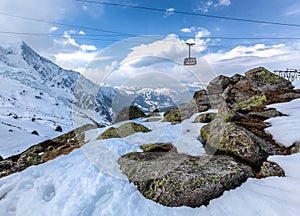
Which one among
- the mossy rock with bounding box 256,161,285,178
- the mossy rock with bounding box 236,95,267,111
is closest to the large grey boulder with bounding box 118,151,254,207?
the mossy rock with bounding box 256,161,285,178

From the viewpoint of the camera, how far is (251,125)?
13891mm

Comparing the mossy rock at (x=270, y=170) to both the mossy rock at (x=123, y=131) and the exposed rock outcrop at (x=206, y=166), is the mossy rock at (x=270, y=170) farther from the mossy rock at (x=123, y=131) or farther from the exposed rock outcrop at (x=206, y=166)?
the mossy rock at (x=123, y=131)

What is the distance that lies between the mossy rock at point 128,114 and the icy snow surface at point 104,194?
1789cm

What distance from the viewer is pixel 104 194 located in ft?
23.8

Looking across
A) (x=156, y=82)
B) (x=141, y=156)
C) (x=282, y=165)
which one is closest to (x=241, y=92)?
(x=156, y=82)

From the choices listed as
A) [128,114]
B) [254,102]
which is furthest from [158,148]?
[128,114]

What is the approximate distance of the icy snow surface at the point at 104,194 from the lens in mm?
6302

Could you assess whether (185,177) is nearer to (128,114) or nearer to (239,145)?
(239,145)

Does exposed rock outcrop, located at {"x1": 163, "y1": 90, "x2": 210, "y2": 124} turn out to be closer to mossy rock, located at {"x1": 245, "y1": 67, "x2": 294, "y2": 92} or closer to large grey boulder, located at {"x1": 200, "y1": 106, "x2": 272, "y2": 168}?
mossy rock, located at {"x1": 245, "y1": 67, "x2": 294, "y2": 92}

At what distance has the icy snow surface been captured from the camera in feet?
20.7

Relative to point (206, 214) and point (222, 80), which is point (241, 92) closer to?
point (222, 80)

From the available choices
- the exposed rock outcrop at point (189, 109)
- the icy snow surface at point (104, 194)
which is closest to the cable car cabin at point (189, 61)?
the exposed rock outcrop at point (189, 109)

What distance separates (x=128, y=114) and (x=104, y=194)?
22.2 metres

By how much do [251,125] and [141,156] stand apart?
8.95 m
